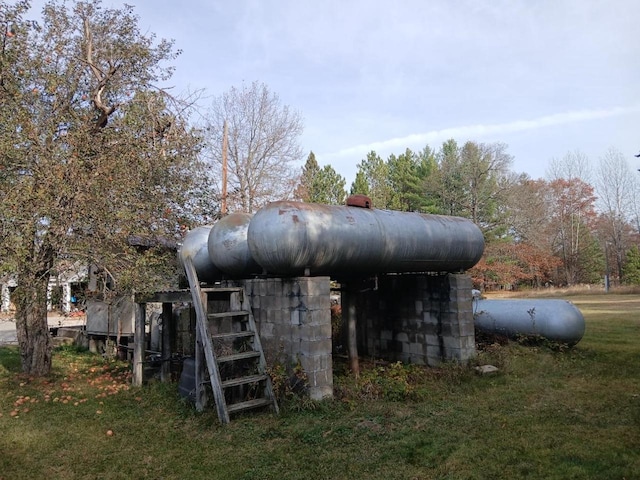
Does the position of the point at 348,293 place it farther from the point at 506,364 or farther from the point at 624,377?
the point at 624,377

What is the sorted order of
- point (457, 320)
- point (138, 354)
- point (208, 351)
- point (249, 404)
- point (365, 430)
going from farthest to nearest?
point (457, 320) < point (138, 354) < point (208, 351) < point (249, 404) < point (365, 430)

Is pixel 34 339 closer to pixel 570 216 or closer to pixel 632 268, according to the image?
pixel 632 268

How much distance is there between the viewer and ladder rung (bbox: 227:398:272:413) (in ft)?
20.5

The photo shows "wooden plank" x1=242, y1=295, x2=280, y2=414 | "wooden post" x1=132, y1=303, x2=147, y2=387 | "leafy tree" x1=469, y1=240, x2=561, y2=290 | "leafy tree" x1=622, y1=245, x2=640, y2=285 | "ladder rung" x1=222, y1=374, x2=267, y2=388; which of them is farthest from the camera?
"leafy tree" x1=622, y1=245, x2=640, y2=285

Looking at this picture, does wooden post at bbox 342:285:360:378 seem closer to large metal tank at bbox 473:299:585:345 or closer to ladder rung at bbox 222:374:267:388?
ladder rung at bbox 222:374:267:388

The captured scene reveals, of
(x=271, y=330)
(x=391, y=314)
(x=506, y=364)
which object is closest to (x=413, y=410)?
(x=271, y=330)

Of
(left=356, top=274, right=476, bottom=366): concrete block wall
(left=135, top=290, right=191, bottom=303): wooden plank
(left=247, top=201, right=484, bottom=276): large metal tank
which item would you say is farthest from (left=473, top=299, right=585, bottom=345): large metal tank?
(left=135, top=290, right=191, bottom=303): wooden plank

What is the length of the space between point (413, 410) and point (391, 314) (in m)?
4.06

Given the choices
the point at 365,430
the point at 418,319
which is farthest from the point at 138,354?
the point at 418,319

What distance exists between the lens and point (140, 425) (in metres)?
6.42

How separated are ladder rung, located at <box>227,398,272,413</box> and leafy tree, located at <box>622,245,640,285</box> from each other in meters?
46.2

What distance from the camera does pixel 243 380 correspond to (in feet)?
21.2

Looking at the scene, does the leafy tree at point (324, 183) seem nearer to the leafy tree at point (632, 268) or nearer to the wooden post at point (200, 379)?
the leafy tree at point (632, 268)

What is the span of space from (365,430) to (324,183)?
36.8 meters
